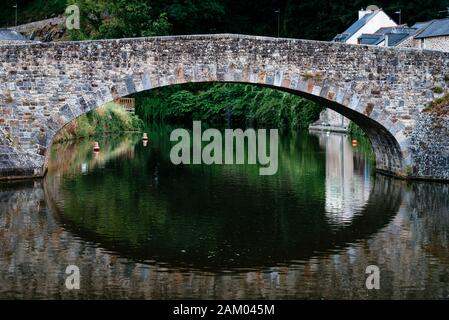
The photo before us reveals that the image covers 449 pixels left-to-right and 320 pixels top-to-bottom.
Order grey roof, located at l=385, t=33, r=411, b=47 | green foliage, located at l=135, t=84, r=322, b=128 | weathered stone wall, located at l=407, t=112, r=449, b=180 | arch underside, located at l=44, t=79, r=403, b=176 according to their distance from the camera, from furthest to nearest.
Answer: green foliage, located at l=135, t=84, r=322, b=128
grey roof, located at l=385, t=33, r=411, b=47
weathered stone wall, located at l=407, t=112, r=449, b=180
arch underside, located at l=44, t=79, r=403, b=176

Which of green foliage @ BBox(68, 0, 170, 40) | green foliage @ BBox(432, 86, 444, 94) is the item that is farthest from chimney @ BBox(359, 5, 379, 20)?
green foliage @ BBox(432, 86, 444, 94)

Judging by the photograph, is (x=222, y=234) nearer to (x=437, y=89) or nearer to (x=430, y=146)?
(x=430, y=146)

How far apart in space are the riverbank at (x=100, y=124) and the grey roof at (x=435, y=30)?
13.7 m

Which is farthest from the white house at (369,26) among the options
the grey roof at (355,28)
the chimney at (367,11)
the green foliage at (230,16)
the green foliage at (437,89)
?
the green foliage at (437,89)

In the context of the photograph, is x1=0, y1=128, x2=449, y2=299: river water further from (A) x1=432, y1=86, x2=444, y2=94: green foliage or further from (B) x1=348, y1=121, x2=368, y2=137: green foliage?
(B) x1=348, y1=121, x2=368, y2=137: green foliage

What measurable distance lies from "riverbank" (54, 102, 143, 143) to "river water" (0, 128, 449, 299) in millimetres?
10098

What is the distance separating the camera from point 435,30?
3525cm

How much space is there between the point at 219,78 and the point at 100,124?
18152 mm

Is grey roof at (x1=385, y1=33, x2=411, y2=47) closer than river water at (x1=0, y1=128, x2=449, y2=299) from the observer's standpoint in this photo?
No

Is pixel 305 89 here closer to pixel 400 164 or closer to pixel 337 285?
pixel 400 164

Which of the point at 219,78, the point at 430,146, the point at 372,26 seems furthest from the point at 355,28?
the point at 219,78

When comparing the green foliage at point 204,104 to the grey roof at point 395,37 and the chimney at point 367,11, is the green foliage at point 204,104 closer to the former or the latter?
the chimney at point 367,11

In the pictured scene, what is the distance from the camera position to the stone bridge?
2100 cm
